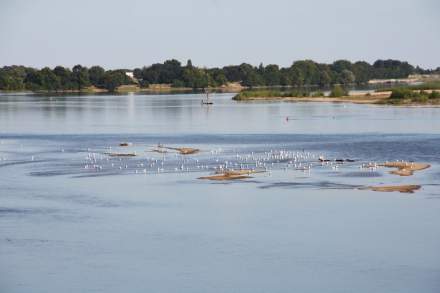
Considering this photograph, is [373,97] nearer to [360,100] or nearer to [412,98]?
[360,100]

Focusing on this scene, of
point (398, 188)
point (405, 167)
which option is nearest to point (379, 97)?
point (405, 167)

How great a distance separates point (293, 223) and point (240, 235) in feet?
9.63

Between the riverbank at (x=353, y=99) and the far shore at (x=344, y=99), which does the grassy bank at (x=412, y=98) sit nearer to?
the riverbank at (x=353, y=99)

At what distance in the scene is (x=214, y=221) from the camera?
35375 millimetres

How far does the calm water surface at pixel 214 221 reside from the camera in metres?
27.3

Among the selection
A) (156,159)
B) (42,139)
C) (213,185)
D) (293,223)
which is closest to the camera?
(293,223)

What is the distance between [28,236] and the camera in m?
32.5

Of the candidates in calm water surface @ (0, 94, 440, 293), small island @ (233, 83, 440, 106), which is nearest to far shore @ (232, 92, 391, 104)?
small island @ (233, 83, 440, 106)

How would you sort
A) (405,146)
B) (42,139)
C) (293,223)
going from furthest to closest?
(42,139), (405,146), (293,223)

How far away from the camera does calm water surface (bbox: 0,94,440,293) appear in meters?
27.3

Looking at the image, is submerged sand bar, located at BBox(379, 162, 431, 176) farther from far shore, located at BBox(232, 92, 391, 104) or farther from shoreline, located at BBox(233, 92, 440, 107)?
far shore, located at BBox(232, 92, 391, 104)

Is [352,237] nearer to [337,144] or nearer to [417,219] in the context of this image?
[417,219]

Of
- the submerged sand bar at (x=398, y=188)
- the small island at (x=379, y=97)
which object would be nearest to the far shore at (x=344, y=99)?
the small island at (x=379, y=97)

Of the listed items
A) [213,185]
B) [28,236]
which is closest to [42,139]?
[213,185]
